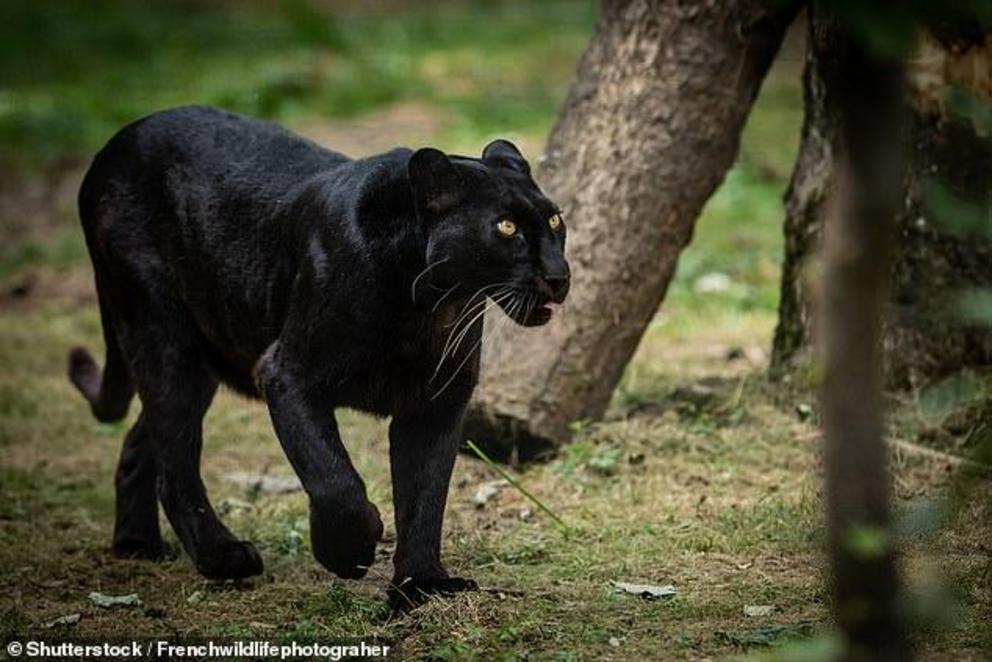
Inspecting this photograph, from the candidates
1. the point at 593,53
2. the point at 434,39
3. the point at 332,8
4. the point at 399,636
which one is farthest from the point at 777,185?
the point at 332,8

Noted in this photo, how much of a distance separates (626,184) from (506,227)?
221cm

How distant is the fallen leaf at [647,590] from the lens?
16.8 feet

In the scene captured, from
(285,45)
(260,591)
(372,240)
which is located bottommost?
(260,591)

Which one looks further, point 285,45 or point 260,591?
point 285,45

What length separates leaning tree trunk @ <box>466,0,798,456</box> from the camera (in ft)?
22.5

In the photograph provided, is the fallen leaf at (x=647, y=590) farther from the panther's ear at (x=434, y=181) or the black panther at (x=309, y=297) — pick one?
the panther's ear at (x=434, y=181)

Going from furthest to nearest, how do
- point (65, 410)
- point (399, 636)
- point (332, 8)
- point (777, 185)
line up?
point (332, 8) < point (777, 185) < point (65, 410) < point (399, 636)

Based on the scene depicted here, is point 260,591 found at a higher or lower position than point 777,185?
lower

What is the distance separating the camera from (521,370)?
6891 mm

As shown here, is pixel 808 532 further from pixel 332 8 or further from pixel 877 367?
pixel 332 8

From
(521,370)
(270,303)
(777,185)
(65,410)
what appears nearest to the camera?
(270,303)

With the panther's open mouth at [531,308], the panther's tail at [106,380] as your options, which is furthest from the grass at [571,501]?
the panther's open mouth at [531,308]

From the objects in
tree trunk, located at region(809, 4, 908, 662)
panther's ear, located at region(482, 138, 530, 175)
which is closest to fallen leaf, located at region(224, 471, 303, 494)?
panther's ear, located at region(482, 138, 530, 175)

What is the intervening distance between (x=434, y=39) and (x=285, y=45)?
68.5 inches
